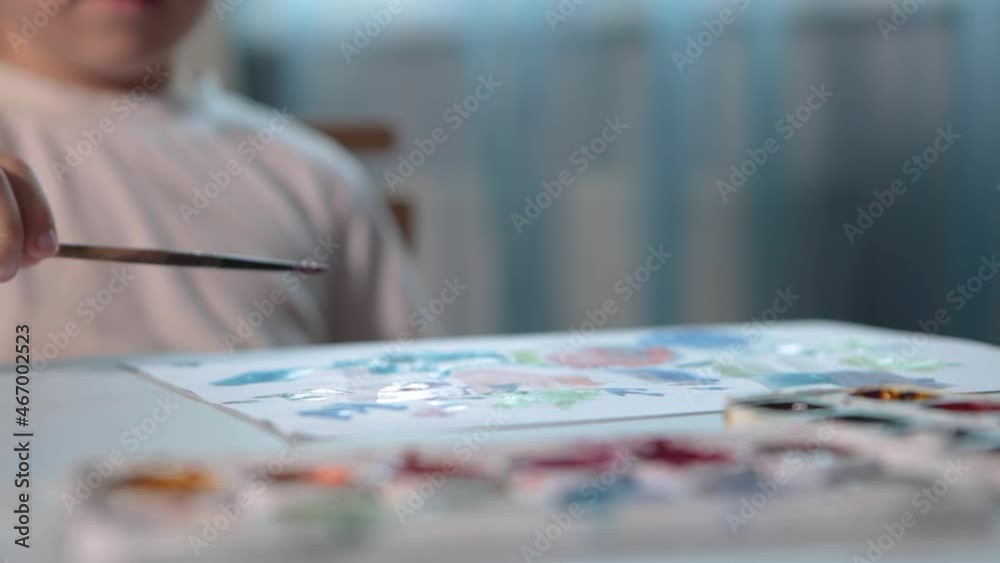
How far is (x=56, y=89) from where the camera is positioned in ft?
3.50

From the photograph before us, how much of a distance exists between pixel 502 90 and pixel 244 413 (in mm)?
1414

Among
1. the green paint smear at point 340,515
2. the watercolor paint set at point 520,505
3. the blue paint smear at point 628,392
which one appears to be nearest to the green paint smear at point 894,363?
the blue paint smear at point 628,392

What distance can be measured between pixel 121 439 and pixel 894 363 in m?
0.41

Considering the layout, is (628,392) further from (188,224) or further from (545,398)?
(188,224)

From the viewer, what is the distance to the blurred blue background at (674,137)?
184 cm

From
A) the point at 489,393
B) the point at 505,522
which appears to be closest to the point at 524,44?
→ the point at 489,393

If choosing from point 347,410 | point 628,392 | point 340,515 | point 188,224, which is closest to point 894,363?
point 628,392

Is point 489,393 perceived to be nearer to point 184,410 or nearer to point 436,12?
point 184,410

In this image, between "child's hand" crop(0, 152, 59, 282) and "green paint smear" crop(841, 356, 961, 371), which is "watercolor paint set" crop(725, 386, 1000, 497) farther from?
"child's hand" crop(0, 152, 59, 282)

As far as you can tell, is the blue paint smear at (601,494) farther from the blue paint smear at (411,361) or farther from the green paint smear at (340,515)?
the blue paint smear at (411,361)

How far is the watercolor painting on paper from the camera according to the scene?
50cm

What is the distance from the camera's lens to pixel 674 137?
6.16 feet

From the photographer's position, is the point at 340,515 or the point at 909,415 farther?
the point at 909,415

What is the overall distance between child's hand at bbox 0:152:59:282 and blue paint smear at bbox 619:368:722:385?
308 mm
